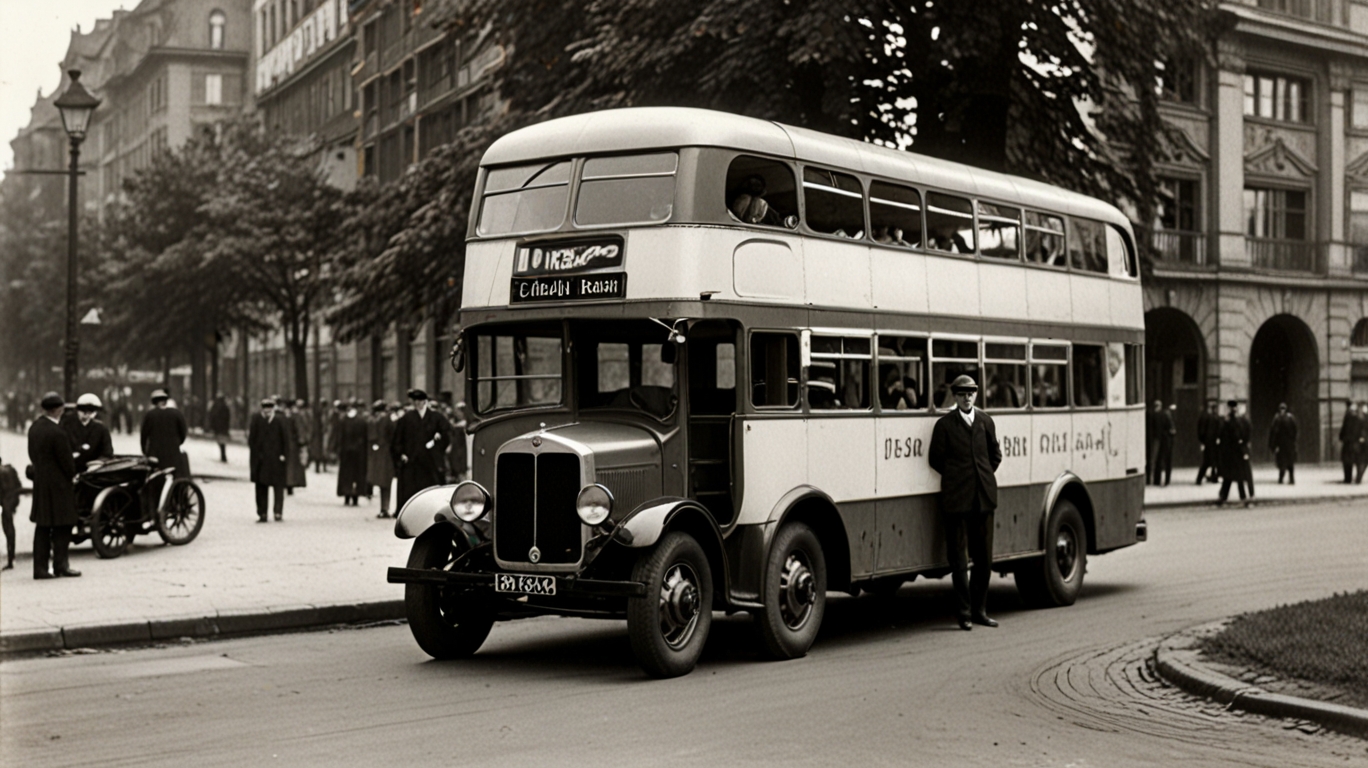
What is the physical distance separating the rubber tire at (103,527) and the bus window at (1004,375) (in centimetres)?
998

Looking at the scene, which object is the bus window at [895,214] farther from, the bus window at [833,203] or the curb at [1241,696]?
the curb at [1241,696]

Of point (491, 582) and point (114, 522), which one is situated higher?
point (491, 582)

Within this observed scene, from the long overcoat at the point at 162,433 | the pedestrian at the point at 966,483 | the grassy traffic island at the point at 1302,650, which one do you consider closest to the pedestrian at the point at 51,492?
the long overcoat at the point at 162,433

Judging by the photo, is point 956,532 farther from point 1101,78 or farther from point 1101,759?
point 1101,78

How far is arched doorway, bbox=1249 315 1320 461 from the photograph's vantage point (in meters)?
44.7

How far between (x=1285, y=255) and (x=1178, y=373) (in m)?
4.83

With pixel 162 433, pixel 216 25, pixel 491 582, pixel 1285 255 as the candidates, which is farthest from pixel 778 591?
pixel 1285 255

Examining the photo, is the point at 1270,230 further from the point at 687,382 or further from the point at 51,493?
the point at 687,382

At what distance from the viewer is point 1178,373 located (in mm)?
42656

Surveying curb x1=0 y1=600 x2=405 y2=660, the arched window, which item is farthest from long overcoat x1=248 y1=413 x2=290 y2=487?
curb x1=0 y1=600 x2=405 y2=660

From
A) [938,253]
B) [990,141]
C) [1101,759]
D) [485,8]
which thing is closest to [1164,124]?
[990,141]

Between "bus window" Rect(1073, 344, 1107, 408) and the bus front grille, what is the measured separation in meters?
6.73

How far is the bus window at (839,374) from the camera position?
12.1m

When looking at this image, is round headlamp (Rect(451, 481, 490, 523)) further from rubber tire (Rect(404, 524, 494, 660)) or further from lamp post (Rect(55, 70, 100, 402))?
lamp post (Rect(55, 70, 100, 402))
